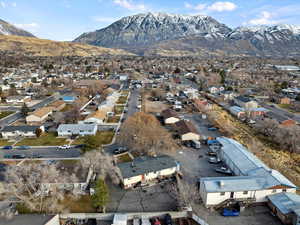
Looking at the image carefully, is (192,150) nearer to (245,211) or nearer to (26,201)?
(245,211)

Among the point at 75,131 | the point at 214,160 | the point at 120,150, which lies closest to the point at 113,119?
the point at 75,131

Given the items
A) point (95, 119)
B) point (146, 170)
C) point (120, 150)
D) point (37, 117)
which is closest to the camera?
point (146, 170)

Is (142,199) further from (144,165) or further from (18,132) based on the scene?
(18,132)

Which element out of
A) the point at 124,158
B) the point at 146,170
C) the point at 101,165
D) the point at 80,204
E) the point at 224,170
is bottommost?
the point at 80,204

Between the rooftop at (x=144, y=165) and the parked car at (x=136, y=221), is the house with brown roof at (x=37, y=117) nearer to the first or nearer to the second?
the rooftop at (x=144, y=165)

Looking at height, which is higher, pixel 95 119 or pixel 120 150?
pixel 95 119

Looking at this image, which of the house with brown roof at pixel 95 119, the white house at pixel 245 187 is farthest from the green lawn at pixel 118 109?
the white house at pixel 245 187
